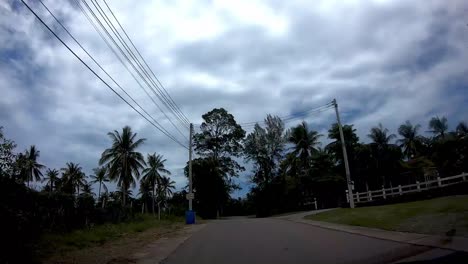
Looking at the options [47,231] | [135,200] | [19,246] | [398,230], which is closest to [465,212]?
[398,230]

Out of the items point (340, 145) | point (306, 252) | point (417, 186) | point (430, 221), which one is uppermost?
point (340, 145)

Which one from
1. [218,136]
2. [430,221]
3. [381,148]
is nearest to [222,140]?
[218,136]

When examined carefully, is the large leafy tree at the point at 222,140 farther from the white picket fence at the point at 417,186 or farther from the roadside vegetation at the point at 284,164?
the white picket fence at the point at 417,186

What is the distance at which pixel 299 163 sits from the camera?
51.5 meters

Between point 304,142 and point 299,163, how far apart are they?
9.97 ft

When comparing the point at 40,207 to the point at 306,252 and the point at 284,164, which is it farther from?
the point at 284,164

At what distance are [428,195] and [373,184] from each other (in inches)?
1351

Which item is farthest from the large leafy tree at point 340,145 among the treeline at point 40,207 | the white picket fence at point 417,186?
the treeline at point 40,207

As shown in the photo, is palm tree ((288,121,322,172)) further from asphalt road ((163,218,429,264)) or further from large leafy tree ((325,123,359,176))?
asphalt road ((163,218,429,264))

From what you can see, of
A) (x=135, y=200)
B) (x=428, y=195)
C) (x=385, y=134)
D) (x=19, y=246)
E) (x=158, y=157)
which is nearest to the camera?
(x=19, y=246)

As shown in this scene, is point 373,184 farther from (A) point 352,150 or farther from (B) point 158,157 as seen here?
(B) point 158,157

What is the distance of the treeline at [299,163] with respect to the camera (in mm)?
47812

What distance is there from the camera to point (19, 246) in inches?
397

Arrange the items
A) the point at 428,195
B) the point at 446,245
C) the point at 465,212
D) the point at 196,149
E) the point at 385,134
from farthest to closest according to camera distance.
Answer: the point at 196,149
the point at 385,134
the point at 428,195
the point at 465,212
the point at 446,245
